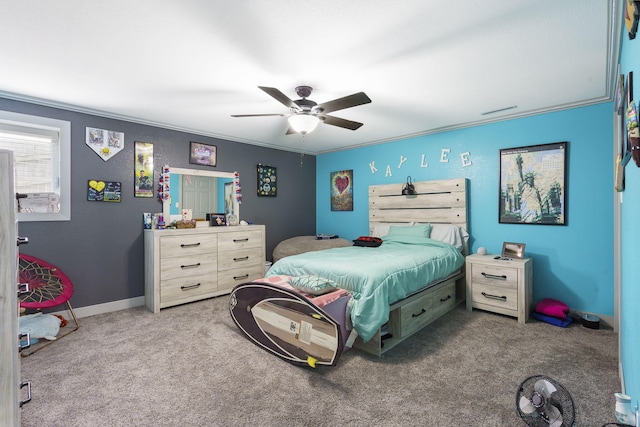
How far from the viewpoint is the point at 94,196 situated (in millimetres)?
3537

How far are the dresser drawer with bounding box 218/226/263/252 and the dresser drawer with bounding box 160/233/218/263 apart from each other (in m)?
0.10

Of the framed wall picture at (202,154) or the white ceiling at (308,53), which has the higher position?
the white ceiling at (308,53)

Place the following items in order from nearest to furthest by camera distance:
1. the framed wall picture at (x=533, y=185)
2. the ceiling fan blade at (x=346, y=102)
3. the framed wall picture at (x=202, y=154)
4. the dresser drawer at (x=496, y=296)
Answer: the ceiling fan blade at (x=346, y=102), the dresser drawer at (x=496, y=296), the framed wall picture at (x=533, y=185), the framed wall picture at (x=202, y=154)

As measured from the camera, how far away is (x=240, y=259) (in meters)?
4.35

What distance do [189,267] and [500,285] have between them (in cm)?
363

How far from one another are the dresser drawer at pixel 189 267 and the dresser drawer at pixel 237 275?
16 centimetres

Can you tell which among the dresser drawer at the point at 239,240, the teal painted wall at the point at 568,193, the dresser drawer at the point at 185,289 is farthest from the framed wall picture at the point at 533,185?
the dresser drawer at the point at 185,289

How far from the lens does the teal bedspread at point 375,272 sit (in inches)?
91.7

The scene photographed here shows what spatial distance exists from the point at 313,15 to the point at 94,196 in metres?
3.24

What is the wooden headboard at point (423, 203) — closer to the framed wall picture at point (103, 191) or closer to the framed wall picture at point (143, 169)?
the framed wall picture at point (143, 169)

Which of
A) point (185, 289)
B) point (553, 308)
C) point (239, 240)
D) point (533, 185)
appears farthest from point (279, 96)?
point (553, 308)

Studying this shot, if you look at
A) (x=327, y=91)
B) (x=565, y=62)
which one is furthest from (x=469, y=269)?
(x=327, y=91)

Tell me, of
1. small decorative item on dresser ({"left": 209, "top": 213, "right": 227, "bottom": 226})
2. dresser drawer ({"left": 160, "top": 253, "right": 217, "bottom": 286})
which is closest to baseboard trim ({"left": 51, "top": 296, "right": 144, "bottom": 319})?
dresser drawer ({"left": 160, "top": 253, "right": 217, "bottom": 286})

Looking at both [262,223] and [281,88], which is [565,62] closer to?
[281,88]
